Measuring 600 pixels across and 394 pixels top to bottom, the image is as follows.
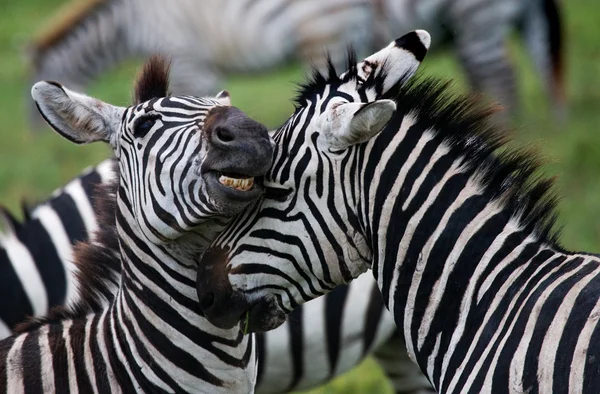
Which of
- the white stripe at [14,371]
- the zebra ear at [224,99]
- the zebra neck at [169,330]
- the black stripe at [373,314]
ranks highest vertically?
the zebra ear at [224,99]

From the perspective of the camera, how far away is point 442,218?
154 inches

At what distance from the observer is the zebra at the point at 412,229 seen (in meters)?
3.79

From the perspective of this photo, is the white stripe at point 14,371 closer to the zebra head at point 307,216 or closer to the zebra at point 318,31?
the zebra head at point 307,216

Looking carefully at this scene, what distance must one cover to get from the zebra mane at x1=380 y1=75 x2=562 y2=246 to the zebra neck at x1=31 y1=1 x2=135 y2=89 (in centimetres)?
1228

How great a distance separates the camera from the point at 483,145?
3.96 meters

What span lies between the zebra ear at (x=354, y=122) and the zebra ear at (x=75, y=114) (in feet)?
3.57

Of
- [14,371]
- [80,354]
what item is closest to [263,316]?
[80,354]

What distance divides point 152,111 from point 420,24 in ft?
33.0

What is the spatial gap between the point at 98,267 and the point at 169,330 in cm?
56

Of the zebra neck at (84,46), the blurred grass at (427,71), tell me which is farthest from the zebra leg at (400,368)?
the zebra neck at (84,46)

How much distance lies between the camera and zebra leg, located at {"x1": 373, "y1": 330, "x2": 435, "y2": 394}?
21.9 ft

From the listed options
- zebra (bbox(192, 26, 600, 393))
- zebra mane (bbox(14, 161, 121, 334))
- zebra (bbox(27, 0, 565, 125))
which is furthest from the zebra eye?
zebra (bbox(27, 0, 565, 125))

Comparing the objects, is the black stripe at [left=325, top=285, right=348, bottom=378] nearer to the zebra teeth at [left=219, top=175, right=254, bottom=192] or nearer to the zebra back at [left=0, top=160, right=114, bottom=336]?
the zebra back at [left=0, top=160, right=114, bottom=336]

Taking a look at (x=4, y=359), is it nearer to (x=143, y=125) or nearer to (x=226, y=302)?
(x=226, y=302)
